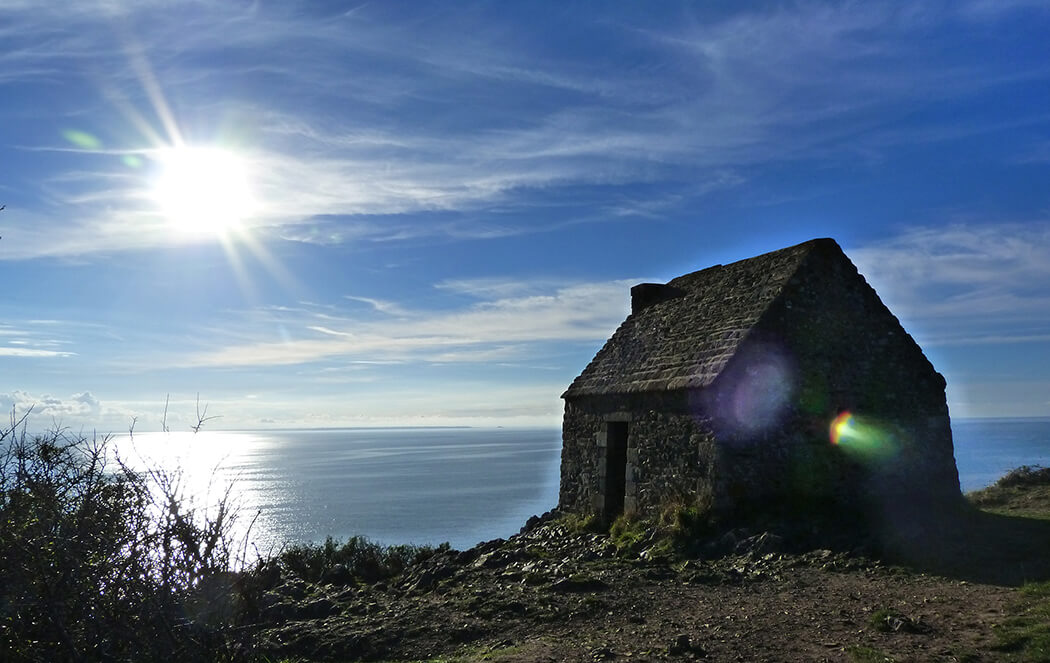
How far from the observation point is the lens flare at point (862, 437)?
14828 mm

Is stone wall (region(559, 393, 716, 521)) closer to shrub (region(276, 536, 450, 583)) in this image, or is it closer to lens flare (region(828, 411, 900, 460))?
lens flare (region(828, 411, 900, 460))

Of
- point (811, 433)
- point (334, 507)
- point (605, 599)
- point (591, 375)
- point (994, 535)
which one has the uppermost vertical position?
point (591, 375)

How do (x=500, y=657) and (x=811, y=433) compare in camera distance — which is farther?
(x=811, y=433)

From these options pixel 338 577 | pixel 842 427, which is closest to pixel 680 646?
pixel 842 427

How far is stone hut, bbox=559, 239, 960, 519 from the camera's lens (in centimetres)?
1414

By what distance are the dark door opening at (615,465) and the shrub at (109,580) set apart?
36.6 ft

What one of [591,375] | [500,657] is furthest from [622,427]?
[500,657]

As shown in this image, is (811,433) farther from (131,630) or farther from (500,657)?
(131,630)

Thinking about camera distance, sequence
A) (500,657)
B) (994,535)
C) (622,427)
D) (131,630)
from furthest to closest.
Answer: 1. (622,427)
2. (994,535)
3. (500,657)
4. (131,630)

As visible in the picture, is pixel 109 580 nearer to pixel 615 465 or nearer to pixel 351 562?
pixel 615 465

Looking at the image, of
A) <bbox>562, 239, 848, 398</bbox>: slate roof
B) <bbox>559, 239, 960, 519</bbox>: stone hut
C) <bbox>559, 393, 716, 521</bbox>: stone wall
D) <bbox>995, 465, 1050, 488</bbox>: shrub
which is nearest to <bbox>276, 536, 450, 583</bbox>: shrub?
<bbox>559, 393, 716, 521</bbox>: stone wall

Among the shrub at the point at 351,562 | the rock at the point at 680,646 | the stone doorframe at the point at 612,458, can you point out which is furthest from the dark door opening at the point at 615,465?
the rock at the point at 680,646

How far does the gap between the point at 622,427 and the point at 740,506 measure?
421 cm

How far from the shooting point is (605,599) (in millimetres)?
10367
